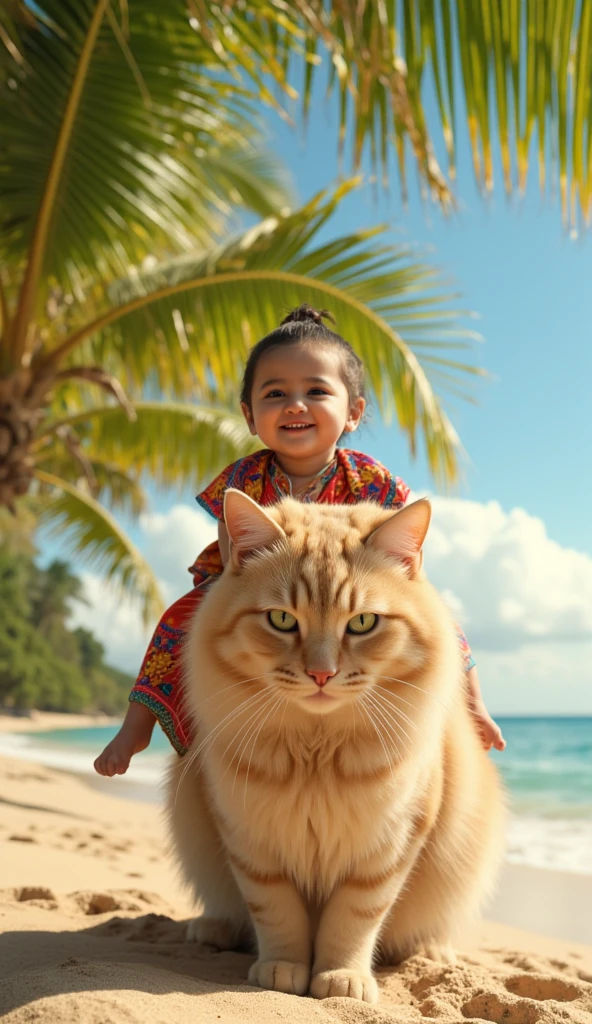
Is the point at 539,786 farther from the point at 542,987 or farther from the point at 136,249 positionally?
the point at 542,987

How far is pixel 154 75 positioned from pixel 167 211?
968mm

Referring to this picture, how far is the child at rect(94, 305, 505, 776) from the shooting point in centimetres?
221

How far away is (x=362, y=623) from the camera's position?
168 centimetres

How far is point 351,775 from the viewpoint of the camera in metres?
1.73

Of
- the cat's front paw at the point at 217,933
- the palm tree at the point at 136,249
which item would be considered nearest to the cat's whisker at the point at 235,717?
the cat's front paw at the point at 217,933

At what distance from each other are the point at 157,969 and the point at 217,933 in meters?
0.51

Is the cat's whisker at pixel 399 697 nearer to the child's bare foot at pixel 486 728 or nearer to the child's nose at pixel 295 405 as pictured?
the child's bare foot at pixel 486 728

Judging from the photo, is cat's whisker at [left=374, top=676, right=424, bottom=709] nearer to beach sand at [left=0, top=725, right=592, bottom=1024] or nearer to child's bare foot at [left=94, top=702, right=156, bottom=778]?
beach sand at [left=0, top=725, right=592, bottom=1024]

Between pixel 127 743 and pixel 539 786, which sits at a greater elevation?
pixel 539 786

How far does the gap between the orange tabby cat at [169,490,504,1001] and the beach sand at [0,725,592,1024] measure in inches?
7.4

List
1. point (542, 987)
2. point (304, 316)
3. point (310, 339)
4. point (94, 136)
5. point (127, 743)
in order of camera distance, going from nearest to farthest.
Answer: point (542, 987)
point (127, 743)
point (310, 339)
point (304, 316)
point (94, 136)

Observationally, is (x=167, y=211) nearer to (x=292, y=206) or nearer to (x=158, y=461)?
(x=158, y=461)

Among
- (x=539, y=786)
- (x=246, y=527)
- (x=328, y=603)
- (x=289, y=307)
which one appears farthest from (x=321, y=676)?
(x=539, y=786)

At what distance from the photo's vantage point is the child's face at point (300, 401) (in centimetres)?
233
